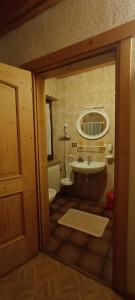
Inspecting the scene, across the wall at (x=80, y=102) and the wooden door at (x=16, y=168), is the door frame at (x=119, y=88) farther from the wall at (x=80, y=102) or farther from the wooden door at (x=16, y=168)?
the wall at (x=80, y=102)

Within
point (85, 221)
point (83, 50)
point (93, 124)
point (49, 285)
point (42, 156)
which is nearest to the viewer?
point (83, 50)

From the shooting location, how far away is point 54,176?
310 centimetres

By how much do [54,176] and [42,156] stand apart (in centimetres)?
139

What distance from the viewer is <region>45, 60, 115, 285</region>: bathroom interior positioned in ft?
A: 7.76

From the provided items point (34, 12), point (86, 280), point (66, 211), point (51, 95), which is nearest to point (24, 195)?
point (86, 280)

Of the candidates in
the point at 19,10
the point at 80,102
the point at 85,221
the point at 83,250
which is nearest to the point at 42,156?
the point at 83,250

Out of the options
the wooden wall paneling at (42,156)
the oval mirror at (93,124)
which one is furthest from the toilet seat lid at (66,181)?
the wooden wall paneling at (42,156)

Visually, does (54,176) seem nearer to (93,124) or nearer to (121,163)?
(93,124)

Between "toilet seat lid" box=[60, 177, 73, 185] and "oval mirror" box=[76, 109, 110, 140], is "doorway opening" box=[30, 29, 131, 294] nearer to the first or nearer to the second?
"oval mirror" box=[76, 109, 110, 140]

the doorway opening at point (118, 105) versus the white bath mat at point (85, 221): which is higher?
the doorway opening at point (118, 105)

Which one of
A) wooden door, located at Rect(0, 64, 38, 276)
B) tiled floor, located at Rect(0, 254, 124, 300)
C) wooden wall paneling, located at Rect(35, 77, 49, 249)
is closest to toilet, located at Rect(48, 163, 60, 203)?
wooden wall paneling, located at Rect(35, 77, 49, 249)

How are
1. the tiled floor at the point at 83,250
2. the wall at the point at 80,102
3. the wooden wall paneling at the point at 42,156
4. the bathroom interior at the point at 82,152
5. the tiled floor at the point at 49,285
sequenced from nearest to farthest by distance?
the tiled floor at the point at 49,285
the tiled floor at the point at 83,250
the wooden wall paneling at the point at 42,156
the bathroom interior at the point at 82,152
the wall at the point at 80,102

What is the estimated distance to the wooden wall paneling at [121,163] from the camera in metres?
1.12

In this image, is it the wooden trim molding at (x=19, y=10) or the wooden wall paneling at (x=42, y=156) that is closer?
the wooden trim molding at (x=19, y=10)
